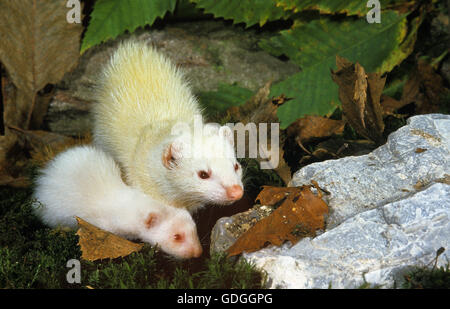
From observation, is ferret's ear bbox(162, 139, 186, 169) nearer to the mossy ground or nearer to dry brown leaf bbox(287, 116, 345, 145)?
the mossy ground

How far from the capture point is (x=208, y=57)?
12.8 feet

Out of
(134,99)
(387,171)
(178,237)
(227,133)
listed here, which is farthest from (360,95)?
(134,99)

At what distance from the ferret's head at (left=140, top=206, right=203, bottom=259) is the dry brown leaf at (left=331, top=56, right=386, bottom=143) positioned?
1.07 meters

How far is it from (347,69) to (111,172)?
1.51 metres

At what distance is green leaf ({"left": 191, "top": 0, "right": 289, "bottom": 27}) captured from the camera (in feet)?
11.2

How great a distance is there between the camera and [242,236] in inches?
86.0

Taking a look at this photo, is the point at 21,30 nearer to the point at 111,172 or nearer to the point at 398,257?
the point at 111,172

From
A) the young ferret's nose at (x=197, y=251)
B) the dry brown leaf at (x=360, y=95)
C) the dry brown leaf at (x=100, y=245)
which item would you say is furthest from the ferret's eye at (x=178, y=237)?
the dry brown leaf at (x=360, y=95)

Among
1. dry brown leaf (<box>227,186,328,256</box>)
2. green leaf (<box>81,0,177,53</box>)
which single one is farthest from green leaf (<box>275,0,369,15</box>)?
dry brown leaf (<box>227,186,328,256</box>)

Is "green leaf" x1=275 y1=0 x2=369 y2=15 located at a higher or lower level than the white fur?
higher

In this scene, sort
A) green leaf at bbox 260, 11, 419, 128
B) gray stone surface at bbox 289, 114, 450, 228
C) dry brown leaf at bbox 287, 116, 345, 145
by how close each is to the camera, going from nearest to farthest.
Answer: gray stone surface at bbox 289, 114, 450, 228 → dry brown leaf at bbox 287, 116, 345, 145 → green leaf at bbox 260, 11, 419, 128

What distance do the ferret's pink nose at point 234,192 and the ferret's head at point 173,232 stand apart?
0.96 ft

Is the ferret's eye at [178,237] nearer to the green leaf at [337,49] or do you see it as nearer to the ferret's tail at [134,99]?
the ferret's tail at [134,99]

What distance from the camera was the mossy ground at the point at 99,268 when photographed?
2014mm
